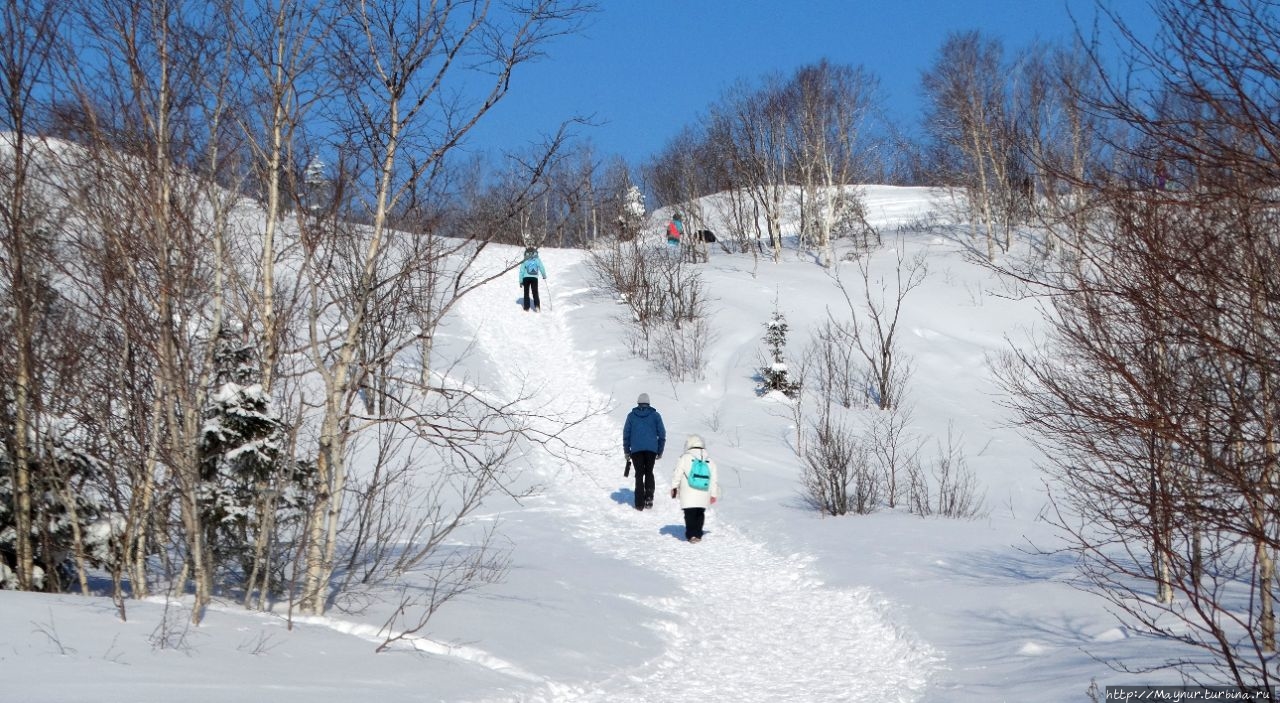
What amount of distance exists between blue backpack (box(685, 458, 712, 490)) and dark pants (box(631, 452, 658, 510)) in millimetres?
1849

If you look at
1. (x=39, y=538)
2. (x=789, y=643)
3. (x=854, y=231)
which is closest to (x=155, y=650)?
(x=39, y=538)

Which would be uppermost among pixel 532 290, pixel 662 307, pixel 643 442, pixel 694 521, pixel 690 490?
pixel 532 290

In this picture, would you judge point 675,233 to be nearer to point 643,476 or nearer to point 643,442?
point 643,476

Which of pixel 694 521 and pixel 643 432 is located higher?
pixel 643 432

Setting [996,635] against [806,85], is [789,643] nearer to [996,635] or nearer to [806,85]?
[996,635]

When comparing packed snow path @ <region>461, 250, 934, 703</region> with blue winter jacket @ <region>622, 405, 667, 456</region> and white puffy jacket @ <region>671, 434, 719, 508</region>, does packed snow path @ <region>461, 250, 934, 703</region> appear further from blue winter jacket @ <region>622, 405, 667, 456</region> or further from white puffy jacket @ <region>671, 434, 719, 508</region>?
blue winter jacket @ <region>622, 405, 667, 456</region>

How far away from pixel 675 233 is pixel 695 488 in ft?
86.3

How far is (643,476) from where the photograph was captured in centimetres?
1337

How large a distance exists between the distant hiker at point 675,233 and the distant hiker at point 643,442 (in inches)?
914

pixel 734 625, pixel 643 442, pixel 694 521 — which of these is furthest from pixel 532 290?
pixel 734 625

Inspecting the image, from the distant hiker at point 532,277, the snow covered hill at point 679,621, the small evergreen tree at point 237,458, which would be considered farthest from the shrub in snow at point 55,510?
the distant hiker at point 532,277

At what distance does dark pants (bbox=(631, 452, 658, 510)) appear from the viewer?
43.3 ft

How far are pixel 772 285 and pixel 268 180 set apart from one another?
23.8 meters

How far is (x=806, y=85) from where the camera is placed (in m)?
35.3
